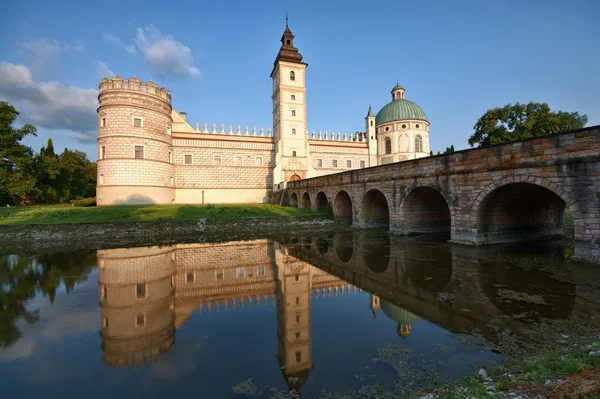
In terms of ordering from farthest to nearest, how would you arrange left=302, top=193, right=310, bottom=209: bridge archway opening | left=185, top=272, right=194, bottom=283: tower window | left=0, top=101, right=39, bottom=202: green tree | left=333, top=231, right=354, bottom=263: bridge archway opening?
1. left=302, top=193, right=310, bottom=209: bridge archway opening
2. left=0, top=101, right=39, bottom=202: green tree
3. left=333, top=231, right=354, bottom=263: bridge archway opening
4. left=185, top=272, right=194, bottom=283: tower window

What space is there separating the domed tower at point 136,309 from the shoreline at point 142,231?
5965 millimetres

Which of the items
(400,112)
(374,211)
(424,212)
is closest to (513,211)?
(424,212)

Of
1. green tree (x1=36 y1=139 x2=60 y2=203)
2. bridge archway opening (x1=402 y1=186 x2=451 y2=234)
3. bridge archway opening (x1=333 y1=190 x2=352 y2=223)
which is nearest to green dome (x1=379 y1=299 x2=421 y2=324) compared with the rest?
bridge archway opening (x1=402 y1=186 x2=451 y2=234)

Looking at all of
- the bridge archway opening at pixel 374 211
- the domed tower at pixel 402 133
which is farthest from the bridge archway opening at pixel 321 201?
the domed tower at pixel 402 133

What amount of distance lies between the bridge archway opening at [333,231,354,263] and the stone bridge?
3.11 m

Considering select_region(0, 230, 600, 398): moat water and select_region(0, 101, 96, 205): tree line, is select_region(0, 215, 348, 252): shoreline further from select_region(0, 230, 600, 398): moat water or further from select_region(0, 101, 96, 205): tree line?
select_region(0, 101, 96, 205): tree line

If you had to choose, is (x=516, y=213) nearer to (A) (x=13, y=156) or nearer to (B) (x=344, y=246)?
(B) (x=344, y=246)

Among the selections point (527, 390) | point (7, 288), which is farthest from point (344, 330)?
point (7, 288)

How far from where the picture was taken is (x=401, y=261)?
10.8 m

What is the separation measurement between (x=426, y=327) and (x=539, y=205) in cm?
1223

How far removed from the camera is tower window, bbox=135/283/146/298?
7.87 m

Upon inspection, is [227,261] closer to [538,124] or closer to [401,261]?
[401,261]

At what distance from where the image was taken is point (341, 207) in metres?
24.9

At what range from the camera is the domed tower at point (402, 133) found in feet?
150
